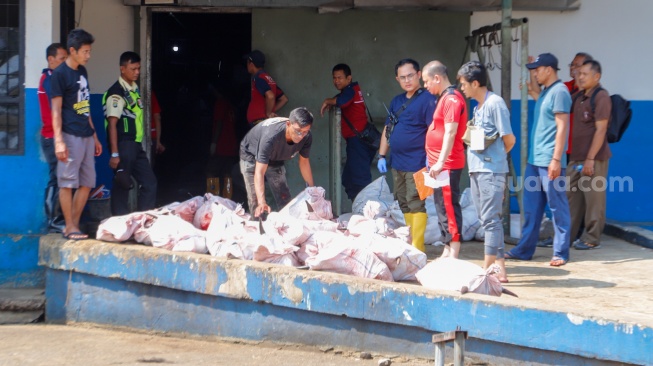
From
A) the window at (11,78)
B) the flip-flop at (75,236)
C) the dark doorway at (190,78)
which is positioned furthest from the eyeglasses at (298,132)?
the dark doorway at (190,78)

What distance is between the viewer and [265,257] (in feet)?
21.7

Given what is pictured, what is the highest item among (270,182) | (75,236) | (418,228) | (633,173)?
(633,173)

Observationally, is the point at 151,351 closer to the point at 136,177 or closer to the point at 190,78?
the point at 136,177

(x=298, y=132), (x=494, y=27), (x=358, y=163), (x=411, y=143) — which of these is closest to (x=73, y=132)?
(x=298, y=132)

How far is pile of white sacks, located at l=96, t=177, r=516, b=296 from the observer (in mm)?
6247

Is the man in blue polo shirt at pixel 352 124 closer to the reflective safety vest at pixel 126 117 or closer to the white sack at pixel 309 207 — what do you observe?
the white sack at pixel 309 207

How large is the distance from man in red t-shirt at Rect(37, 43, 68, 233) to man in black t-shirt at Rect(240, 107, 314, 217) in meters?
1.56

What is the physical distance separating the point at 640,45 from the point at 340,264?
5.12 meters

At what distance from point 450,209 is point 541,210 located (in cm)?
114

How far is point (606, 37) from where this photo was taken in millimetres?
9695

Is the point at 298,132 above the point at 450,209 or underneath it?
above

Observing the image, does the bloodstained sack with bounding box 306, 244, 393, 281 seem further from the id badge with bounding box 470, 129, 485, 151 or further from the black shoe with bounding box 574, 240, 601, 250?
the black shoe with bounding box 574, 240, 601, 250

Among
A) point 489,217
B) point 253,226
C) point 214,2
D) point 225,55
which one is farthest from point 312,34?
point 225,55

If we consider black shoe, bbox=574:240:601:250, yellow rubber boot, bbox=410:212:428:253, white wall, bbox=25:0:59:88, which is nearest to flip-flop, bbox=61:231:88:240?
white wall, bbox=25:0:59:88
